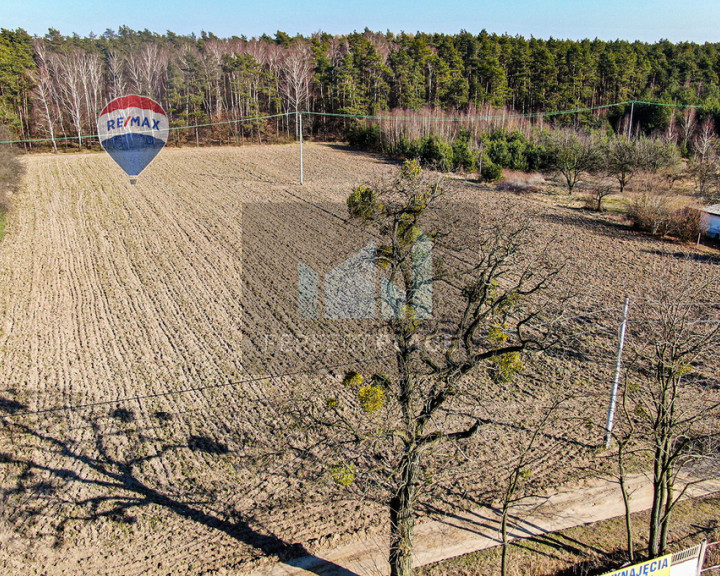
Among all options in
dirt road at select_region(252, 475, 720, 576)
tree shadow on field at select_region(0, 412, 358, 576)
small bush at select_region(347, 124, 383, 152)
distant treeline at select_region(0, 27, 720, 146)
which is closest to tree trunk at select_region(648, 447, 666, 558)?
A: dirt road at select_region(252, 475, 720, 576)

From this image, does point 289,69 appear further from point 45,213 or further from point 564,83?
point 45,213

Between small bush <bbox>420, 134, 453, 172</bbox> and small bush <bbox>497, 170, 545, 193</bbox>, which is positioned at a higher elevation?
small bush <bbox>420, 134, 453, 172</bbox>

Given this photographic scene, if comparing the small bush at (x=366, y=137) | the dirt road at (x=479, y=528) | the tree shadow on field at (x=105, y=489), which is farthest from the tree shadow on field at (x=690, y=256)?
the small bush at (x=366, y=137)

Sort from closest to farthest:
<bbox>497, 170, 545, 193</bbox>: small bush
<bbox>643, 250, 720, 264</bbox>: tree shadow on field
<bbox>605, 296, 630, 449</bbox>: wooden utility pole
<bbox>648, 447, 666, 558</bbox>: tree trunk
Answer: <bbox>648, 447, 666, 558</bbox>: tree trunk < <bbox>605, 296, 630, 449</bbox>: wooden utility pole < <bbox>643, 250, 720, 264</bbox>: tree shadow on field < <bbox>497, 170, 545, 193</bbox>: small bush

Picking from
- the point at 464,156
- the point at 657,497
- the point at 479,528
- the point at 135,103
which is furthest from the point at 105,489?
the point at 135,103

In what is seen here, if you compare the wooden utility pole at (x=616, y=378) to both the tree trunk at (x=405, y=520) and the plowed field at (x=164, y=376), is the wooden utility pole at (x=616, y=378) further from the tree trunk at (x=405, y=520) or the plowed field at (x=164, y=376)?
the tree trunk at (x=405, y=520)

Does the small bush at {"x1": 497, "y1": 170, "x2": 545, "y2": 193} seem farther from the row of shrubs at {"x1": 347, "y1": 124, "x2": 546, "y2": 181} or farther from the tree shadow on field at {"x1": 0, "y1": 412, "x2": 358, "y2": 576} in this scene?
the tree shadow on field at {"x1": 0, "y1": 412, "x2": 358, "y2": 576}
